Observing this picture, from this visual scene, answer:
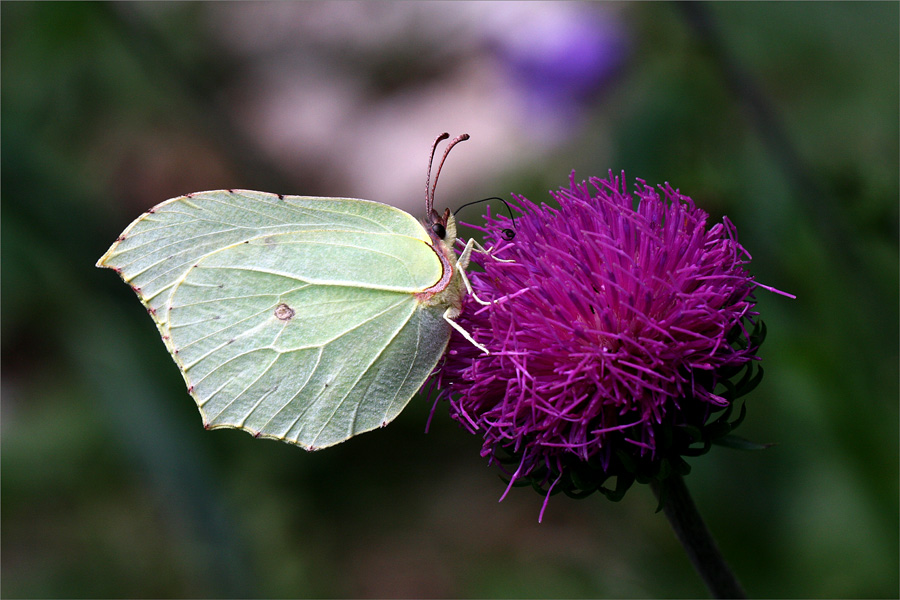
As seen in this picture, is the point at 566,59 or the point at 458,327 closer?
the point at 458,327

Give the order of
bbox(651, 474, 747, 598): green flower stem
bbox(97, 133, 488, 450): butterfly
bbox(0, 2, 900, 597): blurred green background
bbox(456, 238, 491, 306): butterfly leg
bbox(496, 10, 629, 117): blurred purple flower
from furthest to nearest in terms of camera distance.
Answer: bbox(496, 10, 629, 117): blurred purple flower < bbox(0, 2, 900, 597): blurred green background < bbox(97, 133, 488, 450): butterfly < bbox(456, 238, 491, 306): butterfly leg < bbox(651, 474, 747, 598): green flower stem

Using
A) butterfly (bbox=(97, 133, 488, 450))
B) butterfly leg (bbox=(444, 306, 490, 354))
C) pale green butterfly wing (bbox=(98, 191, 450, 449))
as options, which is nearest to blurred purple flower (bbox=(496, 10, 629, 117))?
butterfly (bbox=(97, 133, 488, 450))

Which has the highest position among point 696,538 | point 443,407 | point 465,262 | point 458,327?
point 465,262

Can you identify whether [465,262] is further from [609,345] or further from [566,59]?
[566,59]

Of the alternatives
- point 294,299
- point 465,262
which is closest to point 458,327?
point 465,262

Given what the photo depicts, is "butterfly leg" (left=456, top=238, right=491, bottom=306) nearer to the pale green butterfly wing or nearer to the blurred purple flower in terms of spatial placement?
the pale green butterfly wing

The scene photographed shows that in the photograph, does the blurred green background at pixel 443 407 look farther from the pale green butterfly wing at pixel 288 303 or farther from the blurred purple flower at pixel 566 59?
the pale green butterfly wing at pixel 288 303

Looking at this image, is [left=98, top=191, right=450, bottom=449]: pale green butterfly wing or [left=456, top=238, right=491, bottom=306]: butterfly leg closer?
[left=456, top=238, right=491, bottom=306]: butterfly leg

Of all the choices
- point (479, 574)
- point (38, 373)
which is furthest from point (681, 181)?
point (38, 373)
